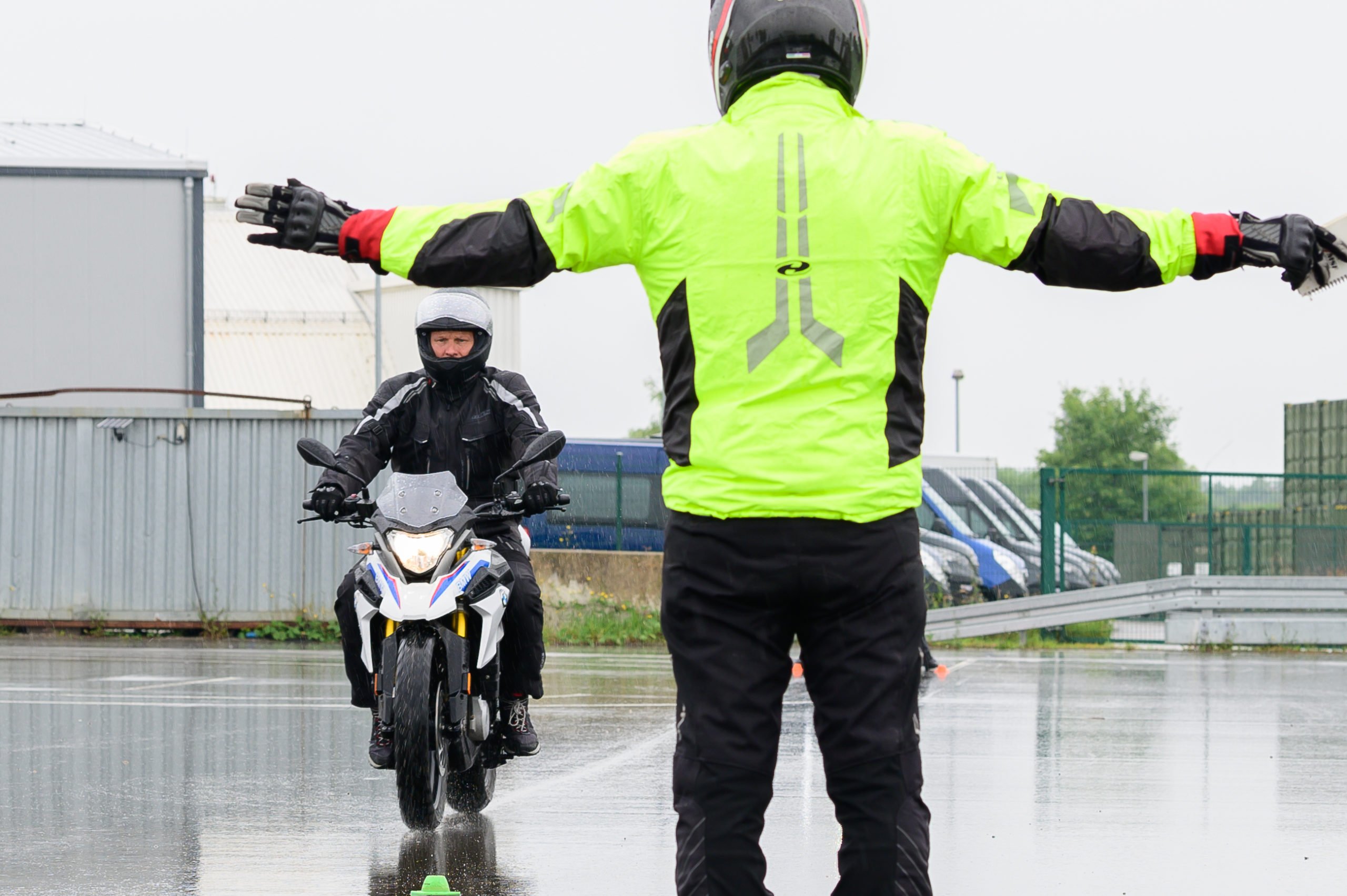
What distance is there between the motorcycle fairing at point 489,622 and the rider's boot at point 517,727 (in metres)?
0.35

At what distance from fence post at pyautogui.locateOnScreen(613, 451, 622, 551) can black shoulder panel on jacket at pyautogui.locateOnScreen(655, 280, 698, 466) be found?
14.4 m

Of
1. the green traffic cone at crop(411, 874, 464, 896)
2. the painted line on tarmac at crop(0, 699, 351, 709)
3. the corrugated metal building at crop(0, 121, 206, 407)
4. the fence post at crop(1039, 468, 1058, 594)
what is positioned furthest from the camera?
the corrugated metal building at crop(0, 121, 206, 407)

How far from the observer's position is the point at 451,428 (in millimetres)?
6215

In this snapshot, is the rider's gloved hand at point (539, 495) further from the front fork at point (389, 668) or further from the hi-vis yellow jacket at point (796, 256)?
the hi-vis yellow jacket at point (796, 256)

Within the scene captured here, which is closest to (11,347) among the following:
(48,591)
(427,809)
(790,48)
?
(48,591)

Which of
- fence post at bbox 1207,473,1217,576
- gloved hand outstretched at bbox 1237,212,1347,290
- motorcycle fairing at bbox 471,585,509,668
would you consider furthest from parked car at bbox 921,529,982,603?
gloved hand outstretched at bbox 1237,212,1347,290

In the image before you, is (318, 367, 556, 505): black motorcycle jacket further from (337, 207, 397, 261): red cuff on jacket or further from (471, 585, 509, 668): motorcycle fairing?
(337, 207, 397, 261): red cuff on jacket

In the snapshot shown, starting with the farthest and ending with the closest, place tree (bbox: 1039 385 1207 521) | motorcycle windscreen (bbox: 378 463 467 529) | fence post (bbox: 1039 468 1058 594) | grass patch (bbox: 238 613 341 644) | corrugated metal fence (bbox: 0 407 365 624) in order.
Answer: tree (bbox: 1039 385 1207 521) < fence post (bbox: 1039 468 1058 594) < corrugated metal fence (bbox: 0 407 365 624) < grass patch (bbox: 238 613 341 644) < motorcycle windscreen (bbox: 378 463 467 529)

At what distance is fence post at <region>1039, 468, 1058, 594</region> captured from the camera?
18.2 metres

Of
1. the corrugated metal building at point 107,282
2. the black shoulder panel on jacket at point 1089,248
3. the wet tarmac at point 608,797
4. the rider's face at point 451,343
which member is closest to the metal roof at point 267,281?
the corrugated metal building at point 107,282

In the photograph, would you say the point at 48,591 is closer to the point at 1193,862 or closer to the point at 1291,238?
the point at 1193,862

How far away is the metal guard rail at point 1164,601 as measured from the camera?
55.8 ft

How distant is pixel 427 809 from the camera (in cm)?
567

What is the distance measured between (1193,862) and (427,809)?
2.53 m
